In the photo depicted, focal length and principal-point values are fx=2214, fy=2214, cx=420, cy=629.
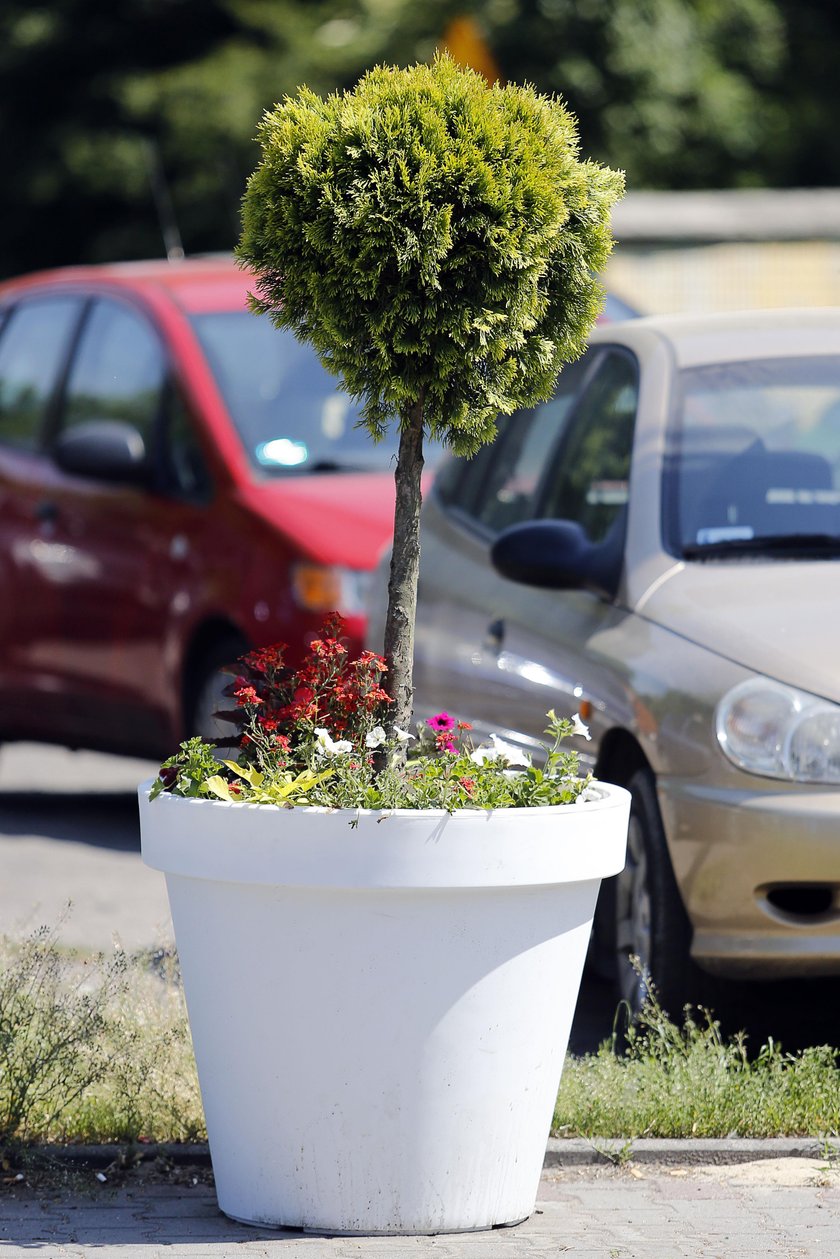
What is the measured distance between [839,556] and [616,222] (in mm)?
14825

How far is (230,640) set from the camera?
7617 millimetres

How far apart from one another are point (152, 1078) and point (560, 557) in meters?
1.72

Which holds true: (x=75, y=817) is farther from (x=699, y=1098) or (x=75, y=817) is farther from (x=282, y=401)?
(x=699, y=1098)

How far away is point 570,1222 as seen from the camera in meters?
3.96

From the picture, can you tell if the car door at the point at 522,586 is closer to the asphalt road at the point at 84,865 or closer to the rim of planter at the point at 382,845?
the asphalt road at the point at 84,865

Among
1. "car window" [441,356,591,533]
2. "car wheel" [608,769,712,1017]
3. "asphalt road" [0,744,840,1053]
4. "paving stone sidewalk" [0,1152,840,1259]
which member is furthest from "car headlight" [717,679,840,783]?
"car window" [441,356,591,533]

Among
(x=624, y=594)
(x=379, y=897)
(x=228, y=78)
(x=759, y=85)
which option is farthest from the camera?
(x=759, y=85)

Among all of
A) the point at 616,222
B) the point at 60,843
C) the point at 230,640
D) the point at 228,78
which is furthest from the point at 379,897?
the point at 228,78

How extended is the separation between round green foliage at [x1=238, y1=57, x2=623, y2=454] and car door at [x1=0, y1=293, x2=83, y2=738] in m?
4.53

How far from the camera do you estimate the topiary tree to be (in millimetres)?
3746

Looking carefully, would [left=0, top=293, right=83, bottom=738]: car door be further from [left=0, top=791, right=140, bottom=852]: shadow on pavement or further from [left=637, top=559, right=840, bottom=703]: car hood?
[left=637, top=559, right=840, bottom=703]: car hood

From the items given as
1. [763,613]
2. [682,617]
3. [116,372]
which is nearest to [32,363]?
[116,372]

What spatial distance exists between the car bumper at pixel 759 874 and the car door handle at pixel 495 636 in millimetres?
1123

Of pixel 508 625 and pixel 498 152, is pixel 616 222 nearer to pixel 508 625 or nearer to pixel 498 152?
pixel 508 625
